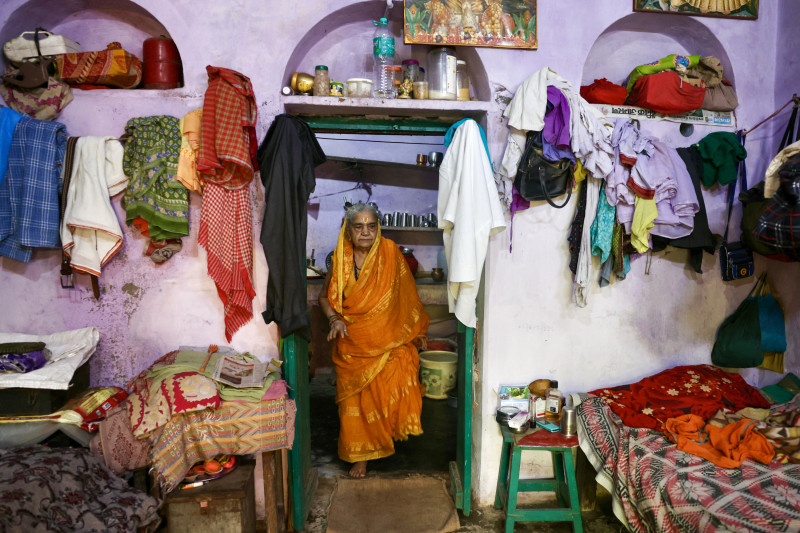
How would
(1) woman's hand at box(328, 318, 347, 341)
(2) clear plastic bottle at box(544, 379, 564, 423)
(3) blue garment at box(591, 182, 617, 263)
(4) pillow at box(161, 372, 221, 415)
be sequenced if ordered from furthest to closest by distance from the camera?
1. (1) woman's hand at box(328, 318, 347, 341)
2. (2) clear plastic bottle at box(544, 379, 564, 423)
3. (3) blue garment at box(591, 182, 617, 263)
4. (4) pillow at box(161, 372, 221, 415)

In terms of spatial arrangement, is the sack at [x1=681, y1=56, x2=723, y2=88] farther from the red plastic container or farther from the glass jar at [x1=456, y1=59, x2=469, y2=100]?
the red plastic container

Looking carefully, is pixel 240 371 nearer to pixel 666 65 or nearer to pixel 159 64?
pixel 159 64

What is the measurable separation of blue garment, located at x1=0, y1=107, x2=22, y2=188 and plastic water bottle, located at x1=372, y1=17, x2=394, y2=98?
2130mm

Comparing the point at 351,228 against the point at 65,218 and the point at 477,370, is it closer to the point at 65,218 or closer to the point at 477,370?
the point at 477,370

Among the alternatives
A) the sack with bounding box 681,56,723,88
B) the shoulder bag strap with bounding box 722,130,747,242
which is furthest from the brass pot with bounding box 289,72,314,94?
the shoulder bag strap with bounding box 722,130,747,242

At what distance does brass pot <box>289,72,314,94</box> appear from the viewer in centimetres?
320

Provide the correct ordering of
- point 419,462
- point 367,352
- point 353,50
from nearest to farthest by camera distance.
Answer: point 353,50, point 367,352, point 419,462

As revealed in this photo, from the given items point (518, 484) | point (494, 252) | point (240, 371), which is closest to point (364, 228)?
point (494, 252)

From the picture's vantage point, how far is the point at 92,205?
9.88 feet

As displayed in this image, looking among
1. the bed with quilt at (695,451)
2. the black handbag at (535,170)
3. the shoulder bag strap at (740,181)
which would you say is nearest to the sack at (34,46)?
the black handbag at (535,170)

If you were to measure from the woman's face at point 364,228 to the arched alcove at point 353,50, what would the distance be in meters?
1.02

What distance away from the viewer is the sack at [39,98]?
10.1 feet

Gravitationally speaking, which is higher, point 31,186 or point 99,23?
point 99,23

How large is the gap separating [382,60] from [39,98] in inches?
83.0
